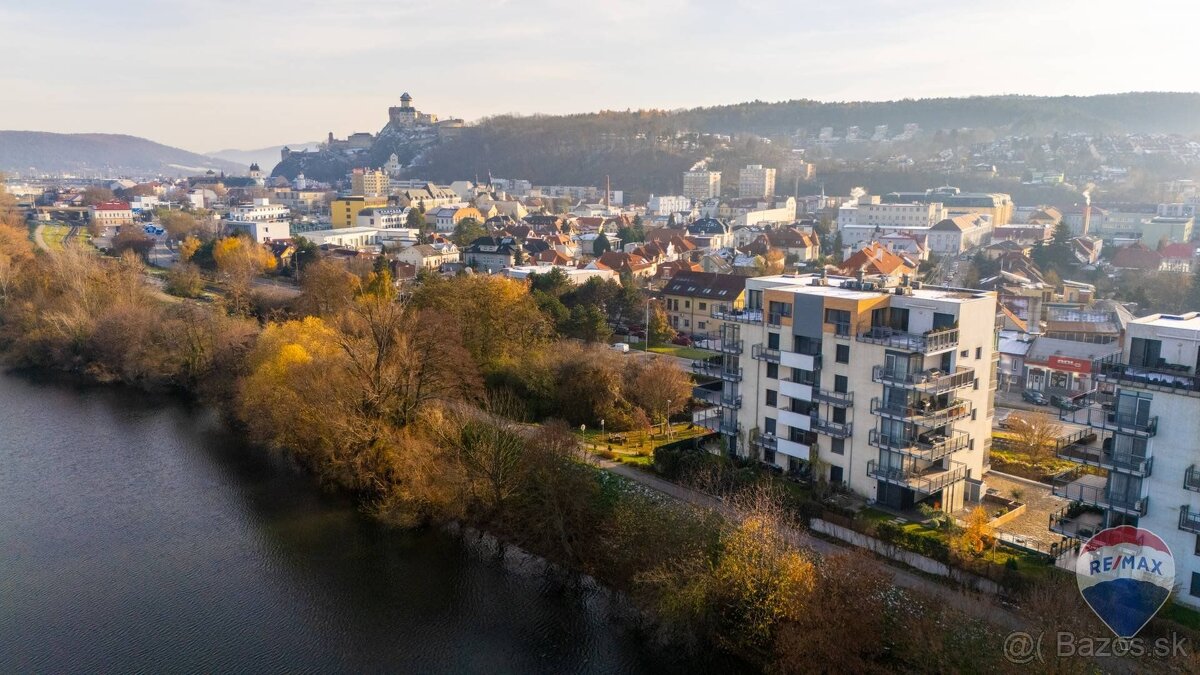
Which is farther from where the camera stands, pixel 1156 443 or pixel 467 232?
pixel 467 232

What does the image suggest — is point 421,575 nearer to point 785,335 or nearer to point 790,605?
point 790,605

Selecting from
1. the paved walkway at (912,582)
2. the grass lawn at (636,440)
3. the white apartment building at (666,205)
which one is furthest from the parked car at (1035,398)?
the white apartment building at (666,205)

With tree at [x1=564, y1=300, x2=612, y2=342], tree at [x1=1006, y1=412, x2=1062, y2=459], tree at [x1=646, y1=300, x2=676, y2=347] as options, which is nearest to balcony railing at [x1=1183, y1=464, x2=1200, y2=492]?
tree at [x1=1006, y1=412, x2=1062, y2=459]

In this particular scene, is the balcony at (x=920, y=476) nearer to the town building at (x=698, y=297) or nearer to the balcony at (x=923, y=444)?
the balcony at (x=923, y=444)

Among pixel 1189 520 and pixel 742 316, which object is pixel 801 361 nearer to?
pixel 742 316

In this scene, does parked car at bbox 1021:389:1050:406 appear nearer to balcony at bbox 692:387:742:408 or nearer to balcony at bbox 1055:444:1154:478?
balcony at bbox 692:387:742:408

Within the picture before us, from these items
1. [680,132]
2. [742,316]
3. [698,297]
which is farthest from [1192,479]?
[680,132]
